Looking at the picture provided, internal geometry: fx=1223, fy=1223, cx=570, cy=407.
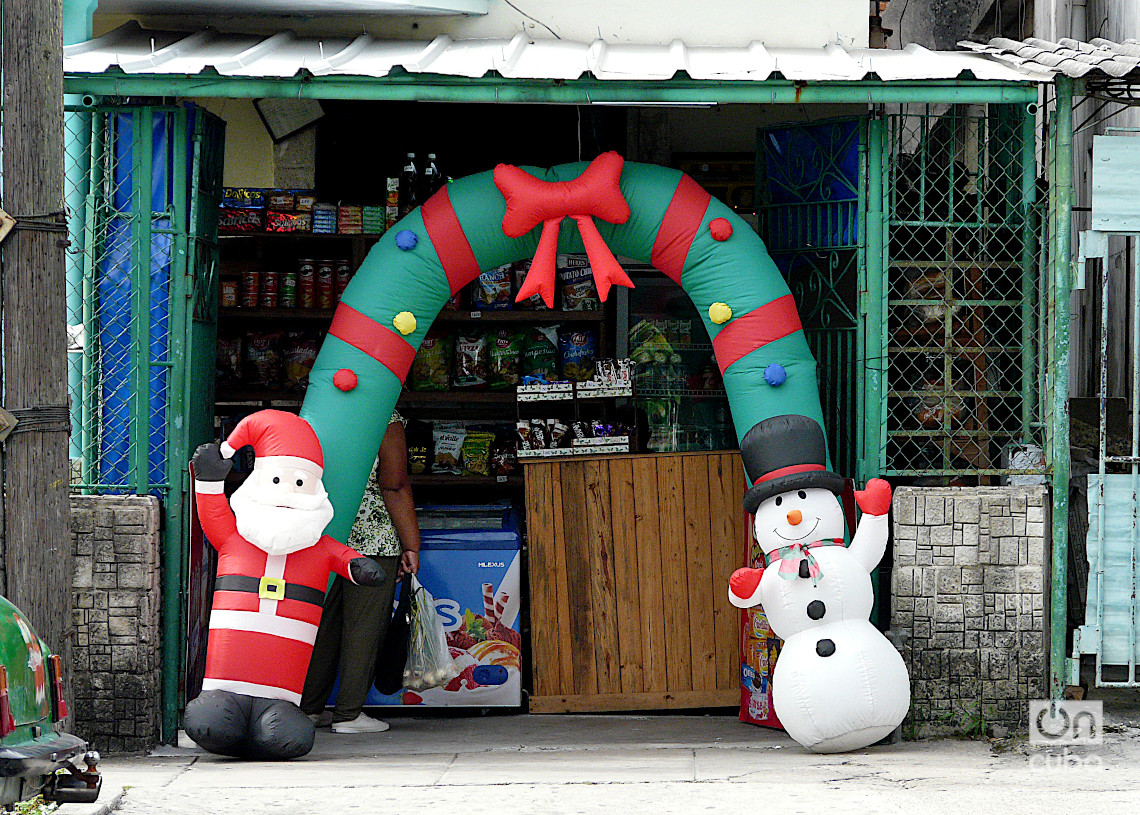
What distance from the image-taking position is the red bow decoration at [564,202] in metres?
→ 6.05

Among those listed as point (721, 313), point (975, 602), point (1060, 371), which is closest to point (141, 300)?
point (721, 313)

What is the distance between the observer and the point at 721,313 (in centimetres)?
604

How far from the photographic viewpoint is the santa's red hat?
570 cm

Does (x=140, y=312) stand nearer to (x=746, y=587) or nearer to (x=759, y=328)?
(x=759, y=328)

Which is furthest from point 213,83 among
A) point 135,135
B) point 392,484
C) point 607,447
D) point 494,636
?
point 494,636

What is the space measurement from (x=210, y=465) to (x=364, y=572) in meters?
0.87

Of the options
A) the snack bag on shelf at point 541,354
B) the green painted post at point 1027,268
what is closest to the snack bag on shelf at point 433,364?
the snack bag on shelf at point 541,354

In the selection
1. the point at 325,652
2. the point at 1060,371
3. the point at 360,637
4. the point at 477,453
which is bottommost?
the point at 325,652

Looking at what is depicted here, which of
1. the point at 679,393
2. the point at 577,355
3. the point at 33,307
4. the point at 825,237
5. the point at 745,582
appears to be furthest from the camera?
the point at 577,355

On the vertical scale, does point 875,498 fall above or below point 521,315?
below

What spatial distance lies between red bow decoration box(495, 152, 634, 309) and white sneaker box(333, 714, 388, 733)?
2.59 meters

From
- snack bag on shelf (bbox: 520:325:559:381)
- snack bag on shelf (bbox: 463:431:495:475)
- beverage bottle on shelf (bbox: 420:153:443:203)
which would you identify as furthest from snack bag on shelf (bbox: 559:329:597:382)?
beverage bottle on shelf (bbox: 420:153:443:203)

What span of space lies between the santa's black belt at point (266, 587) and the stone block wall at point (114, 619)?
0.54 m

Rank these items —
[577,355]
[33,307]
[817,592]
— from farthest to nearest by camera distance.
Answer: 1. [577,355]
2. [817,592]
3. [33,307]
